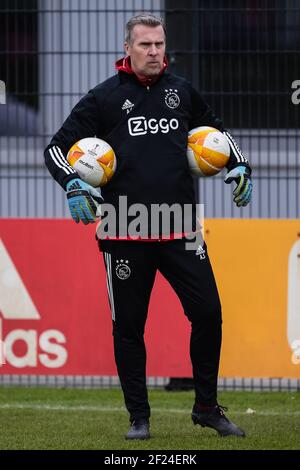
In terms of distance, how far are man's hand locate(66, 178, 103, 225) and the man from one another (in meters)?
0.03

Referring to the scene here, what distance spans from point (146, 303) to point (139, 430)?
2.19ft

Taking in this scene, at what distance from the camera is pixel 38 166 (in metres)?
12.1

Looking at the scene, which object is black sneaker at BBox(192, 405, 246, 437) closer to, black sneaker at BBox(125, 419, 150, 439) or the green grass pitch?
the green grass pitch

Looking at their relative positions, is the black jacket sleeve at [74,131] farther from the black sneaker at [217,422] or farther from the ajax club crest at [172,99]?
the black sneaker at [217,422]

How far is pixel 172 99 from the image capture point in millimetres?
6680

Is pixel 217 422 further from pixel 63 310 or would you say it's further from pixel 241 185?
pixel 63 310

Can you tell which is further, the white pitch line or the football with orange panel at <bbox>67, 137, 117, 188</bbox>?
the white pitch line

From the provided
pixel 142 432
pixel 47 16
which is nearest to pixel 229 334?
pixel 142 432

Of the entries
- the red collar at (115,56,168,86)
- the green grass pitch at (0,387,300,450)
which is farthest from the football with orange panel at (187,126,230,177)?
the green grass pitch at (0,387,300,450)

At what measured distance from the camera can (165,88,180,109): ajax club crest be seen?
666 cm

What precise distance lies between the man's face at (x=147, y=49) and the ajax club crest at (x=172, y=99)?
15 cm

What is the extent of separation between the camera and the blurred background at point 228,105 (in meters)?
9.17

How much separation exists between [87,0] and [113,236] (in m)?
3.96

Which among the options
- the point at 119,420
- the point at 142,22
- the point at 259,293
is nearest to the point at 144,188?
the point at 142,22
